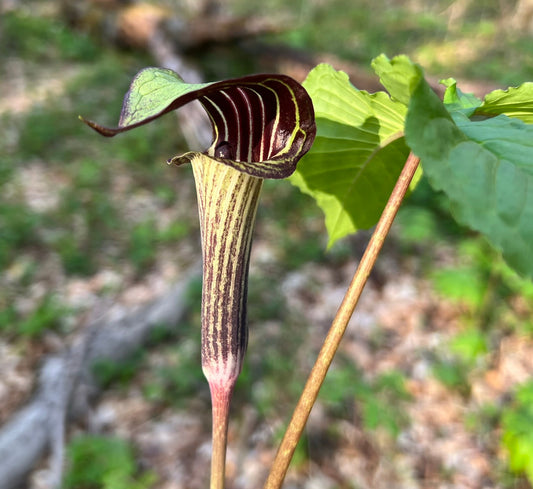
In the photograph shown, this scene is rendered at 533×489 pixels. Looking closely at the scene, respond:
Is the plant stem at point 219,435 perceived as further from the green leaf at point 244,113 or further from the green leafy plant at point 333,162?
the green leaf at point 244,113

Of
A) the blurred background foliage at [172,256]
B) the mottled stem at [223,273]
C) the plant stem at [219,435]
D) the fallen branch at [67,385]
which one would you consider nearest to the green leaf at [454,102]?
the mottled stem at [223,273]

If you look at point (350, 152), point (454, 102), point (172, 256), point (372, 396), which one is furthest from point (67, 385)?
point (454, 102)

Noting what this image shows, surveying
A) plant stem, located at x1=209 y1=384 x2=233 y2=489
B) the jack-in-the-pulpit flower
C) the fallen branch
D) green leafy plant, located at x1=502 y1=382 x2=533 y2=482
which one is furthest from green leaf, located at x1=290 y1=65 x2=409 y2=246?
the fallen branch

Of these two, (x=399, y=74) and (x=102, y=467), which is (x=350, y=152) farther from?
(x=102, y=467)

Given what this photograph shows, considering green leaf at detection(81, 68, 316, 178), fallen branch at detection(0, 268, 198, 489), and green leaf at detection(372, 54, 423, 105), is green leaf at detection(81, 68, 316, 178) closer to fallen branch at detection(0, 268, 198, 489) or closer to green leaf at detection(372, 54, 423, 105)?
green leaf at detection(372, 54, 423, 105)


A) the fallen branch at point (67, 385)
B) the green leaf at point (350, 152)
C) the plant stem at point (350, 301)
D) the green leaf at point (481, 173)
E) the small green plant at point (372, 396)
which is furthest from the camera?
the small green plant at point (372, 396)

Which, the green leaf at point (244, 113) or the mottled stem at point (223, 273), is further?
the mottled stem at point (223, 273)
